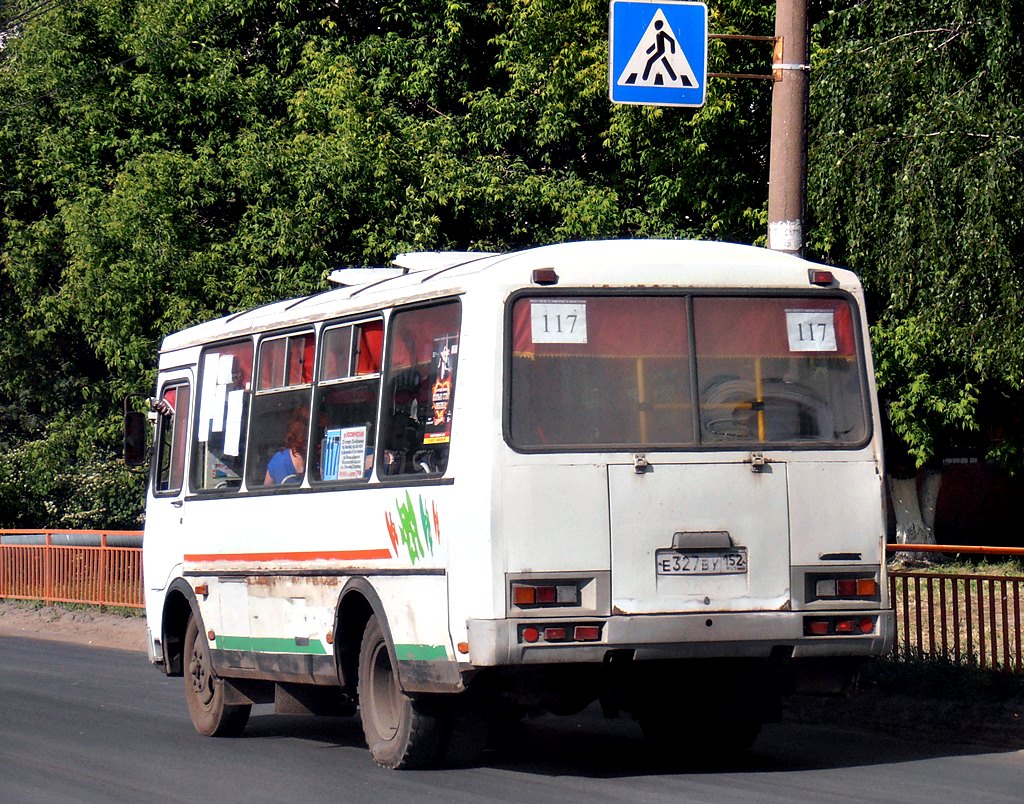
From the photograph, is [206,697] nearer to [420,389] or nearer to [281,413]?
[281,413]

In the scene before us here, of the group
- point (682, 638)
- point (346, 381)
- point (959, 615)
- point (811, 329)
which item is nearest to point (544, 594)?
point (682, 638)

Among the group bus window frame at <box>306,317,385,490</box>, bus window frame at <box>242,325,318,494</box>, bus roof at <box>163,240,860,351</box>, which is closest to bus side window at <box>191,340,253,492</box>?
bus window frame at <box>242,325,318,494</box>

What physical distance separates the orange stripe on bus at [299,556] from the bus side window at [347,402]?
0.46 meters

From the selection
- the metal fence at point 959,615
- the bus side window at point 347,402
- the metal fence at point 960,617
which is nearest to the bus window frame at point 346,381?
the bus side window at point 347,402

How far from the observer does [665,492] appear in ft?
30.6

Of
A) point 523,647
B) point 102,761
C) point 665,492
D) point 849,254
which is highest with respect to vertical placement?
point 849,254

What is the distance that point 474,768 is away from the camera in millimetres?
10258

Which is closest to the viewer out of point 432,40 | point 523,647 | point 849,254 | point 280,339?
point 523,647

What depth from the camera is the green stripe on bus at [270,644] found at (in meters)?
11.0

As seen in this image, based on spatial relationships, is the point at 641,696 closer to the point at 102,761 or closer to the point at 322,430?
the point at 322,430

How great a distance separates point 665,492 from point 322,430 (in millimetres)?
2640

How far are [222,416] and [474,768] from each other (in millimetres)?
3717

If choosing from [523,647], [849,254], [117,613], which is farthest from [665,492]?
[117,613]

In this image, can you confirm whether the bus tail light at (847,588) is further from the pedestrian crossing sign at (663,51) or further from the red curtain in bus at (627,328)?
the pedestrian crossing sign at (663,51)
